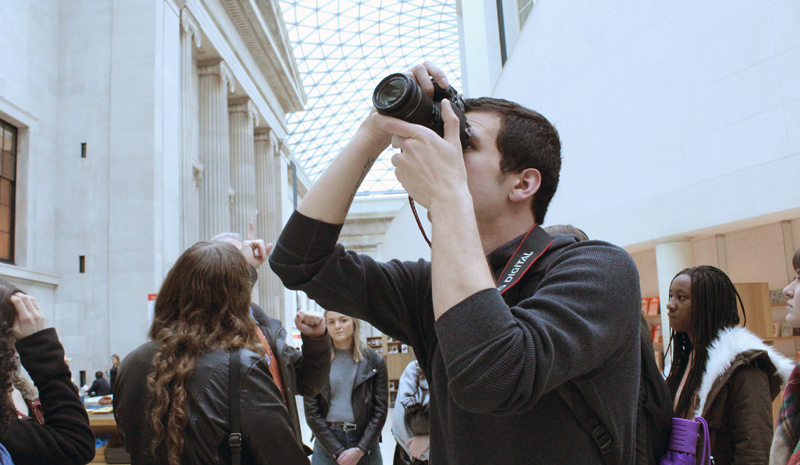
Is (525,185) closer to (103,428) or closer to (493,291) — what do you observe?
(493,291)

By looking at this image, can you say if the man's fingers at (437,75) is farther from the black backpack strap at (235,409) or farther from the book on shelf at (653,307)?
the book on shelf at (653,307)

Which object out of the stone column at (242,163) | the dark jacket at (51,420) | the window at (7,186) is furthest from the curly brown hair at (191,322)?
the stone column at (242,163)

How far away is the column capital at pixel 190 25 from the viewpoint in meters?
21.0

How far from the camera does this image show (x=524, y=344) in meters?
1.14

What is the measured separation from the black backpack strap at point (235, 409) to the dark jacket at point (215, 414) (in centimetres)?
2

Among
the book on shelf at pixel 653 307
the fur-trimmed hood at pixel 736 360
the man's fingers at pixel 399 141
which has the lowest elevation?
the book on shelf at pixel 653 307

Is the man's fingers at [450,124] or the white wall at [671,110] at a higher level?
the white wall at [671,110]

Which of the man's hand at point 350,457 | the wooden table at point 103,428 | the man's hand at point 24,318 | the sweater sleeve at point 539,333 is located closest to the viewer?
the sweater sleeve at point 539,333

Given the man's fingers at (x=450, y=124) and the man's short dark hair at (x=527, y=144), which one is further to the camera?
the man's short dark hair at (x=527, y=144)

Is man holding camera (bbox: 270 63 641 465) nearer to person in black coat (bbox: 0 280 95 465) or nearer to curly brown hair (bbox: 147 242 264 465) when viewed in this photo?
curly brown hair (bbox: 147 242 264 465)

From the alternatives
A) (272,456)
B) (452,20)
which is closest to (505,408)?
(272,456)

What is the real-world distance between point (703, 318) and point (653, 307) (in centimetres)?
864

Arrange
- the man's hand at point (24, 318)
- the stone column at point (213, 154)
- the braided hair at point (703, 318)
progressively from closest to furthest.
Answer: the man's hand at point (24, 318)
the braided hair at point (703, 318)
the stone column at point (213, 154)

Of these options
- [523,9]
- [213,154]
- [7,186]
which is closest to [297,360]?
[7,186]
